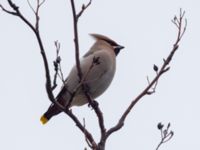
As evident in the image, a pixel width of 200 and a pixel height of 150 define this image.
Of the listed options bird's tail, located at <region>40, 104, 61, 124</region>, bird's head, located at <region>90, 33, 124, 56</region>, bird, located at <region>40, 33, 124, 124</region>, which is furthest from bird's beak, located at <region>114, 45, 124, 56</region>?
bird's tail, located at <region>40, 104, 61, 124</region>

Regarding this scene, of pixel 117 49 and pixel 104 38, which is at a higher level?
pixel 104 38

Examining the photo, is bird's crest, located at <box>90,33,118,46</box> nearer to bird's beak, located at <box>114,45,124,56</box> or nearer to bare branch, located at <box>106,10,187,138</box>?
bird's beak, located at <box>114,45,124,56</box>

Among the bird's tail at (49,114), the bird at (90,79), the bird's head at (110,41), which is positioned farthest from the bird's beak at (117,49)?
the bird's tail at (49,114)

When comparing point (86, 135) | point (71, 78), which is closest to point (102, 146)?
point (86, 135)

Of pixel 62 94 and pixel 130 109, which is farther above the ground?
pixel 62 94

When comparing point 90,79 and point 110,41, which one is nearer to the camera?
point 90,79

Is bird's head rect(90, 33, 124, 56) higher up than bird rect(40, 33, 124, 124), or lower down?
higher up

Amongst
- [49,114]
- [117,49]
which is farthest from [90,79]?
[117,49]

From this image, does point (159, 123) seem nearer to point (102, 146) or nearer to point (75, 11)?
point (102, 146)

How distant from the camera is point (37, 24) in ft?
13.3

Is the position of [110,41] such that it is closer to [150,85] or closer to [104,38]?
[104,38]

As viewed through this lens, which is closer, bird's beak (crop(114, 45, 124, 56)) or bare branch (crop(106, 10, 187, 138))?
bare branch (crop(106, 10, 187, 138))

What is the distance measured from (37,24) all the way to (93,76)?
180cm

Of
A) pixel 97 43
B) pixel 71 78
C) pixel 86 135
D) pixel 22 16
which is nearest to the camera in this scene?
pixel 22 16
